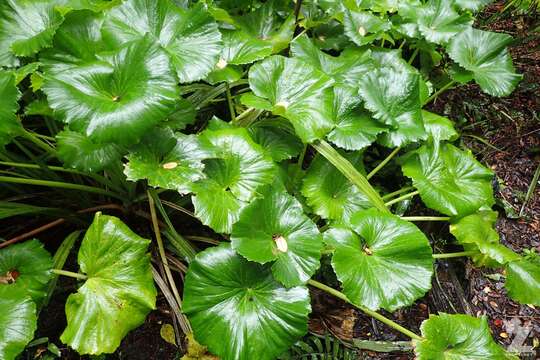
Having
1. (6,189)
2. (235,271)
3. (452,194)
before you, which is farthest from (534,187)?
(6,189)

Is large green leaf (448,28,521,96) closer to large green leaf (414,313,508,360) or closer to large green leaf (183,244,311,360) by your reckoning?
large green leaf (414,313,508,360)

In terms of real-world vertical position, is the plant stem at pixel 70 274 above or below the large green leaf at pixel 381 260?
above

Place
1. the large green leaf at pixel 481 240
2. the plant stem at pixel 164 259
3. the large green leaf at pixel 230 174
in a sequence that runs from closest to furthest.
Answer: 1. the large green leaf at pixel 230 174
2. the plant stem at pixel 164 259
3. the large green leaf at pixel 481 240

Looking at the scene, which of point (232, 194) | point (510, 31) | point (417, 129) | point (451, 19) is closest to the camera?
point (232, 194)

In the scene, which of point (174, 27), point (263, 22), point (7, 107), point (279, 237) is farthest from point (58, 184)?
point (263, 22)

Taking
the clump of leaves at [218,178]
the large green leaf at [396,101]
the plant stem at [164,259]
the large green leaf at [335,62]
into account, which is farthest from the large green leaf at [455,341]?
the large green leaf at [335,62]

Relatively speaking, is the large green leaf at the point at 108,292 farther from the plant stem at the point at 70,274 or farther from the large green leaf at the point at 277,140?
the large green leaf at the point at 277,140

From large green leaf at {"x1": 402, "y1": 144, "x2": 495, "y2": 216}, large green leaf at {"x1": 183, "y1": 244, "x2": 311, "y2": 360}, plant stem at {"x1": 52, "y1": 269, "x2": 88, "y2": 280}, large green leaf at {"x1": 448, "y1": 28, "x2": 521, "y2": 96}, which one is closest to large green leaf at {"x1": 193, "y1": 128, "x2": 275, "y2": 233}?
large green leaf at {"x1": 183, "y1": 244, "x2": 311, "y2": 360}

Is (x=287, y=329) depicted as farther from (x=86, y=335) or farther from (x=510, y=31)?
(x=510, y=31)
